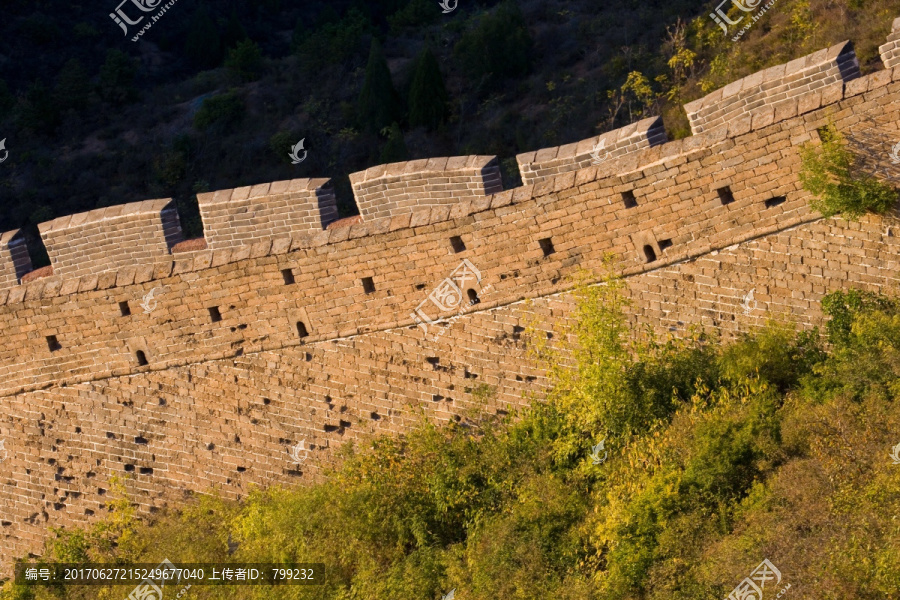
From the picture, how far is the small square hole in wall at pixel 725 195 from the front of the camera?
26.9ft

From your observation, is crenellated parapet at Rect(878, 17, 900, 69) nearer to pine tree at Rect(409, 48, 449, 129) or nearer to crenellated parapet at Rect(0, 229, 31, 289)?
crenellated parapet at Rect(0, 229, 31, 289)

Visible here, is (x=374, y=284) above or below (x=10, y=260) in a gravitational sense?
below

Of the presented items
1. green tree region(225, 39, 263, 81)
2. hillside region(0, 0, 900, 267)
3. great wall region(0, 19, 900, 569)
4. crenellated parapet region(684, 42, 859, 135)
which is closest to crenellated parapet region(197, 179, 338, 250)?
great wall region(0, 19, 900, 569)

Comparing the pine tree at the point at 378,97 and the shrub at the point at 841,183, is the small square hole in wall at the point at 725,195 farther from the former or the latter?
the pine tree at the point at 378,97

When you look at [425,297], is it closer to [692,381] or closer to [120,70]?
[692,381]

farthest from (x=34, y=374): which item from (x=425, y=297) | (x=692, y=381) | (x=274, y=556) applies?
(x=692, y=381)

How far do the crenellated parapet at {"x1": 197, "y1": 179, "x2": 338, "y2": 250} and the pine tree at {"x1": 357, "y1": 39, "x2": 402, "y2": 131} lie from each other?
30.4ft

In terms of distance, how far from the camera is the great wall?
8.08 metres

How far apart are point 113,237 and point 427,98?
9.16m

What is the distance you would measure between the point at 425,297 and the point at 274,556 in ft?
7.57

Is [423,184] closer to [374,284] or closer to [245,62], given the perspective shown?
[374,284]

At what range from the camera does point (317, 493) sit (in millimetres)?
8984

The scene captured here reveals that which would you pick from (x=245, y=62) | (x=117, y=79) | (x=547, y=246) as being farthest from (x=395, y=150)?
(x=117, y=79)

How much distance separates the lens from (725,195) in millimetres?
8227
